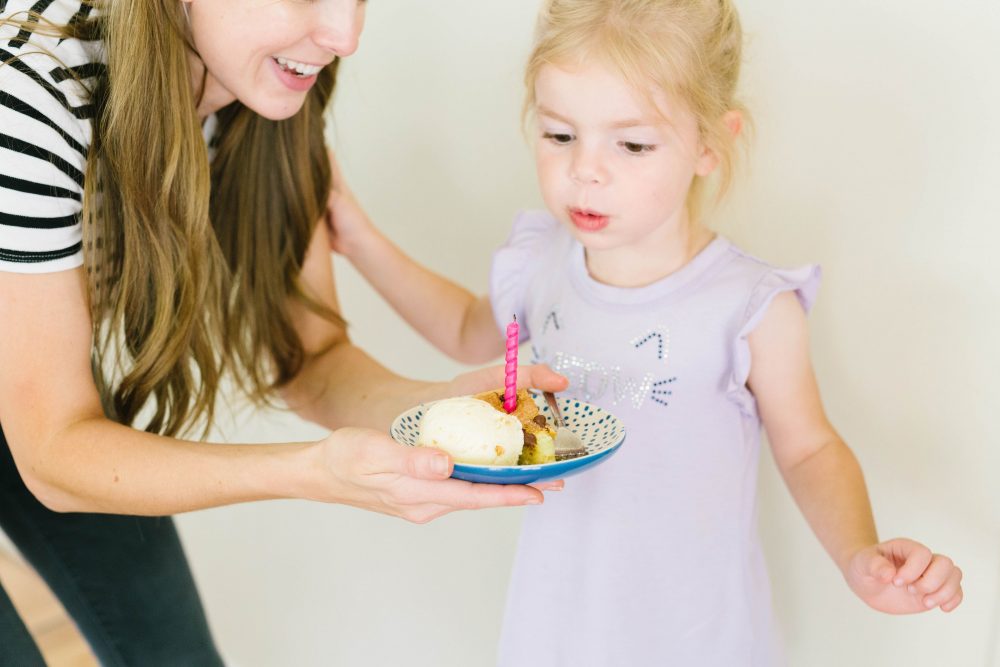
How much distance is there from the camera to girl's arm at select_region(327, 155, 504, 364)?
4.86ft

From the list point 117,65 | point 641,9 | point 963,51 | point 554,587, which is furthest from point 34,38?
point 963,51

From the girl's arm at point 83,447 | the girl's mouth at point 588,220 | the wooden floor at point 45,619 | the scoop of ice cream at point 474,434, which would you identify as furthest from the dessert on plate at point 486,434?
the wooden floor at point 45,619

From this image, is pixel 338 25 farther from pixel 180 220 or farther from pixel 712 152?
pixel 712 152

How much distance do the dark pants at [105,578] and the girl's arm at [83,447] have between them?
193mm

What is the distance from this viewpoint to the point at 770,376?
1.16 meters

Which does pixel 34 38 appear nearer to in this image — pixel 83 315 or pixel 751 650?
pixel 83 315

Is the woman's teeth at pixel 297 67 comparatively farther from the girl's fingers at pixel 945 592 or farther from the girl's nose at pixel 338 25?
the girl's fingers at pixel 945 592

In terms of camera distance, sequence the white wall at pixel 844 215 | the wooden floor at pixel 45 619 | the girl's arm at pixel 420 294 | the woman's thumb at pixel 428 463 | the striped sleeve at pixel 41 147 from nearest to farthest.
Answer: the woman's thumb at pixel 428 463, the striped sleeve at pixel 41 147, the white wall at pixel 844 215, the girl's arm at pixel 420 294, the wooden floor at pixel 45 619

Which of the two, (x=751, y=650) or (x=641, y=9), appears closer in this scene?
(x=641, y=9)

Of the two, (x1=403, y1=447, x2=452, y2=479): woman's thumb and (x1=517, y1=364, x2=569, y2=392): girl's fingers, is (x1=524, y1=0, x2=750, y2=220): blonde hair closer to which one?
(x1=517, y1=364, x2=569, y2=392): girl's fingers

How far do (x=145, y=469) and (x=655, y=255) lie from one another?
23.7 inches

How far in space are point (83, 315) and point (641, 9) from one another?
26.7 inches

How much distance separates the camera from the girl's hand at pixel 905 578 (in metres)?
1.02

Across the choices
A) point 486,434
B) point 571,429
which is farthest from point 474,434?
point 571,429
